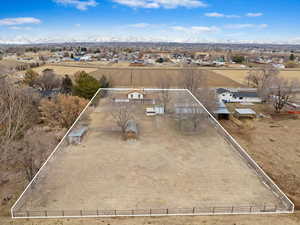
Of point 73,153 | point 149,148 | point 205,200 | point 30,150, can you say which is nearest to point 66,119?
point 30,150

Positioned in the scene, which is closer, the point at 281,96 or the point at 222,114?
the point at 222,114

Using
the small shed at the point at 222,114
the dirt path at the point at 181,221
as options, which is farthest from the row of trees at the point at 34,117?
the small shed at the point at 222,114

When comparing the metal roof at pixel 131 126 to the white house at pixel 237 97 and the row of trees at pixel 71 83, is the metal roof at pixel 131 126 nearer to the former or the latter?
the row of trees at pixel 71 83

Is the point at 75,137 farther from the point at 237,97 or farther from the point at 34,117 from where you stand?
the point at 237,97

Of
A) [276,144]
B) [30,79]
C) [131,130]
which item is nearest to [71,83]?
[30,79]

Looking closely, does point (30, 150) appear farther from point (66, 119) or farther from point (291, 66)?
point (291, 66)

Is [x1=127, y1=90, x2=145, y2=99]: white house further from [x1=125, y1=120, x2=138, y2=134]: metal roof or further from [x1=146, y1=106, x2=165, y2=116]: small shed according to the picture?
[x1=125, y1=120, x2=138, y2=134]: metal roof

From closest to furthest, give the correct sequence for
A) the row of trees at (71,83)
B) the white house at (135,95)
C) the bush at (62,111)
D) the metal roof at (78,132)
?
the metal roof at (78,132)
the bush at (62,111)
the white house at (135,95)
the row of trees at (71,83)
